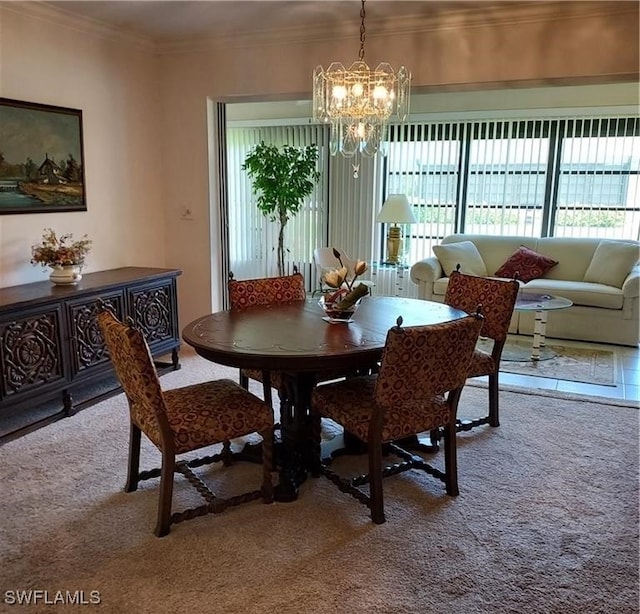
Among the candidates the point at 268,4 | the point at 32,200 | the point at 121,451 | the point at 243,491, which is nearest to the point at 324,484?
the point at 243,491

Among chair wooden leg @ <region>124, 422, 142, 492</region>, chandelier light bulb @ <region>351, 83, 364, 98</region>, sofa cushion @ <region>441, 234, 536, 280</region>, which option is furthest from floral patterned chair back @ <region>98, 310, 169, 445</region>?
sofa cushion @ <region>441, 234, 536, 280</region>

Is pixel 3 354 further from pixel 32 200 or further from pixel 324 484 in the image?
pixel 324 484

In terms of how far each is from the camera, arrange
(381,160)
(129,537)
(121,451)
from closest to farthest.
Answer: (129,537)
(121,451)
(381,160)

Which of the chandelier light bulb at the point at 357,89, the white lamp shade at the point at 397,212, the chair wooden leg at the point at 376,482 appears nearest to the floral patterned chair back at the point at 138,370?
the chair wooden leg at the point at 376,482

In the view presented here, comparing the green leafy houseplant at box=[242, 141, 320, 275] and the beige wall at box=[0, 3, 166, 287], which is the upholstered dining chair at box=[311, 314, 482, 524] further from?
the green leafy houseplant at box=[242, 141, 320, 275]

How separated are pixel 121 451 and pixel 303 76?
304cm

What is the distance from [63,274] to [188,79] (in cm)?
208

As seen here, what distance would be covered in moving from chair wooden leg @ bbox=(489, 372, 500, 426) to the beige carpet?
296mm

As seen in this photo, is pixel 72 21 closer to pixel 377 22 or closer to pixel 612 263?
pixel 377 22

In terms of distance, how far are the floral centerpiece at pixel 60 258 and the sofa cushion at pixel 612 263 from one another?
491cm

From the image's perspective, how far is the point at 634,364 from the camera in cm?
481

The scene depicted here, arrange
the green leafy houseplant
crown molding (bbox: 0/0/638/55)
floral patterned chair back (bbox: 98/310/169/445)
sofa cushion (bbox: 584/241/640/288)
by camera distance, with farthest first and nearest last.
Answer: the green leafy houseplant, sofa cushion (bbox: 584/241/640/288), crown molding (bbox: 0/0/638/55), floral patterned chair back (bbox: 98/310/169/445)

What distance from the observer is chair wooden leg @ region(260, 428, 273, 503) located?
2.54 m

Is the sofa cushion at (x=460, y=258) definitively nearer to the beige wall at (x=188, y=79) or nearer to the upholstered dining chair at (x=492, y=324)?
the beige wall at (x=188, y=79)
